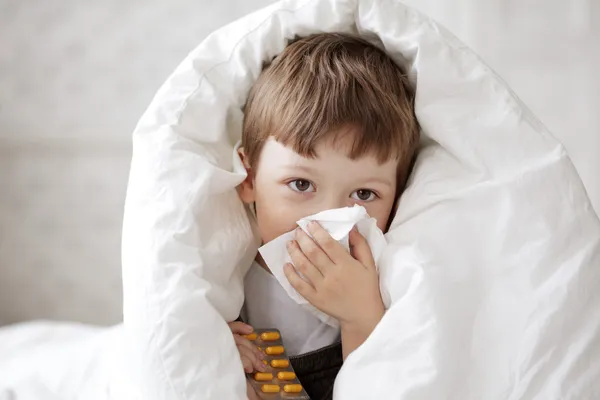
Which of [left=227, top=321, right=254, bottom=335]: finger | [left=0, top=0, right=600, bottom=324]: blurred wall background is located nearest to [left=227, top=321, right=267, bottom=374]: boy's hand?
[left=227, top=321, right=254, bottom=335]: finger

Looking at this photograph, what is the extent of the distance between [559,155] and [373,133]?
0.74 ft

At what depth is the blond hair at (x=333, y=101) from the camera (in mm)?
901

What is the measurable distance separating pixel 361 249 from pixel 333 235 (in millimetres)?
44

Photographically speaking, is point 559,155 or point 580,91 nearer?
point 559,155

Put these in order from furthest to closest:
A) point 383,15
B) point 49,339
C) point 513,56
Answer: point 513,56 → point 49,339 → point 383,15

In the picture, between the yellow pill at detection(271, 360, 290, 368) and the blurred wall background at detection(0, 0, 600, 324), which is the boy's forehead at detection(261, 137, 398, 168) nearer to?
the yellow pill at detection(271, 360, 290, 368)

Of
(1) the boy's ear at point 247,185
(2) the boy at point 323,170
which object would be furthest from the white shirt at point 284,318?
(1) the boy's ear at point 247,185

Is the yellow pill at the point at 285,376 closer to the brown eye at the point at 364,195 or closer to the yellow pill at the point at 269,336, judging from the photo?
the yellow pill at the point at 269,336

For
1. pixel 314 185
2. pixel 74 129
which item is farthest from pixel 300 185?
pixel 74 129

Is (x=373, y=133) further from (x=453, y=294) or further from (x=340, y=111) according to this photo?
(x=453, y=294)

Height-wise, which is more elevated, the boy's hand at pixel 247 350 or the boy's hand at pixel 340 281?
the boy's hand at pixel 340 281

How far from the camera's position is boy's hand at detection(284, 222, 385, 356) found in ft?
2.89

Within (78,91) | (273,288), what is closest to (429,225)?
(273,288)

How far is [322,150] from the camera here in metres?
0.90
